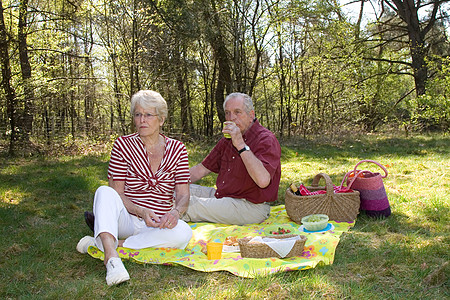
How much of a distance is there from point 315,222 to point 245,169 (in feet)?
2.56

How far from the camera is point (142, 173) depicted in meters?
2.97

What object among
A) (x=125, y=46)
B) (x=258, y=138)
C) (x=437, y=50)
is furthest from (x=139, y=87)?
(x=437, y=50)

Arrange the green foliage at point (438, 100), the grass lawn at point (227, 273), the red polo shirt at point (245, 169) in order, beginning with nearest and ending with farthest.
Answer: the grass lawn at point (227, 273) → the red polo shirt at point (245, 169) → the green foliage at point (438, 100)

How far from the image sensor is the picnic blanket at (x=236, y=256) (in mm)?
2525

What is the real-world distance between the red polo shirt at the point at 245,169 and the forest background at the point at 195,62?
599 cm

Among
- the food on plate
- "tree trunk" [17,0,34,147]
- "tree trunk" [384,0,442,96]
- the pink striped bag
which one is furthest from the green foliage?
"tree trunk" [17,0,34,147]

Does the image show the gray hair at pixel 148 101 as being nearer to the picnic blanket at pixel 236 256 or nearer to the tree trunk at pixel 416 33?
the picnic blanket at pixel 236 256

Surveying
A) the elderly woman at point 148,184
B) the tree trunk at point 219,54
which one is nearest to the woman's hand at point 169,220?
the elderly woman at point 148,184

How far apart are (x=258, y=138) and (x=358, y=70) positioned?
10.2 m

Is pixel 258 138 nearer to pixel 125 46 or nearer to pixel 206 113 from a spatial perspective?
pixel 125 46

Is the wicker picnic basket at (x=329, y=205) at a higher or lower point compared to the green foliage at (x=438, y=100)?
lower

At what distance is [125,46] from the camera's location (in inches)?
358

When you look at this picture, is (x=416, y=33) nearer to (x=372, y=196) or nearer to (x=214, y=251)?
(x=372, y=196)

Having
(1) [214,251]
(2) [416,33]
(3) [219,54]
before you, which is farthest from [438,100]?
(1) [214,251]
